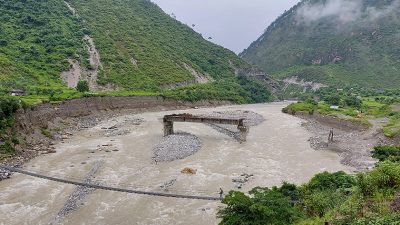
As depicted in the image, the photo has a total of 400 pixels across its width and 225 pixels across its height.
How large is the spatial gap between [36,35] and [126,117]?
121 ft

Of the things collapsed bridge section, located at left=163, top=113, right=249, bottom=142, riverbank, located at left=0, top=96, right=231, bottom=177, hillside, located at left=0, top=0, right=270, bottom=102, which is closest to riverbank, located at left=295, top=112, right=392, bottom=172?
collapsed bridge section, located at left=163, top=113, right=249, bottom=142

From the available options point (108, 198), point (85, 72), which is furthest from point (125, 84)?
point (108, 198)

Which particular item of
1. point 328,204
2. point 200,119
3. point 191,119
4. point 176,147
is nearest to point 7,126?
point 176,147

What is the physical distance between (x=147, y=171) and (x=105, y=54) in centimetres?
6840

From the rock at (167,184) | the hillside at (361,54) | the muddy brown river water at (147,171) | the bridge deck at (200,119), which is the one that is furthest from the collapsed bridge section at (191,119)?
the hillside at (361,54)

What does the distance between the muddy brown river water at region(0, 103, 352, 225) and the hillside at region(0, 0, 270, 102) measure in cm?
2498

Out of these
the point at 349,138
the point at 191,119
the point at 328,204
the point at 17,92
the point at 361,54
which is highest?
the point at 361,54

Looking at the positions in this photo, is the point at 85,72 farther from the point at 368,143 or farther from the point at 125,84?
the point at 368,143

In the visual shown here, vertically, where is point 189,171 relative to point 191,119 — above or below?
below

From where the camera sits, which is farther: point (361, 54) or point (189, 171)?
point (361, 54)

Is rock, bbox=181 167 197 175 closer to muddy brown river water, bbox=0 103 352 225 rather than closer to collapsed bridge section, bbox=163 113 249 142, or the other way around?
muddy brown river water, bbox=0 103 352 225

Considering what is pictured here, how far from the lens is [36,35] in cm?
9175

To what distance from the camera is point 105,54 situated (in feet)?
325

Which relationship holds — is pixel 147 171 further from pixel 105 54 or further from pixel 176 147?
pixel 105 54
